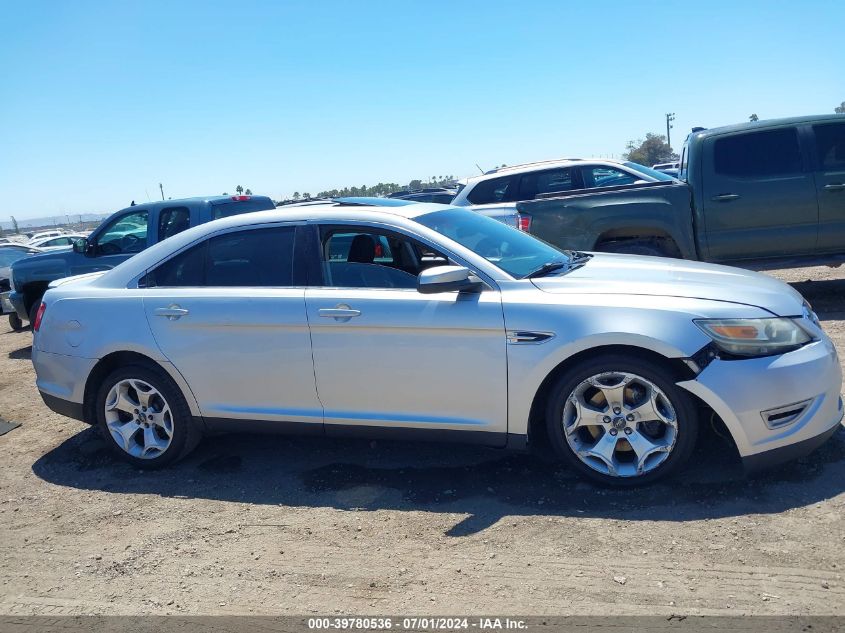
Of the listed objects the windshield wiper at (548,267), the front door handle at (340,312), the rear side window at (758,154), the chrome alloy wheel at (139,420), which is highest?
the rear side window at (758,154)

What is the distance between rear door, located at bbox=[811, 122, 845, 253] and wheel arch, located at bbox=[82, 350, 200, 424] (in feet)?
22.0

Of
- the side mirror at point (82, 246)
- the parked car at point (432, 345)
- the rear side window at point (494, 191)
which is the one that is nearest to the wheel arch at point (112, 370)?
the parked car at point (432, 345)

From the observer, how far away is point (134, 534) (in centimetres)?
405

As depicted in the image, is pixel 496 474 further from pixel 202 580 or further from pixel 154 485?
pixel 154 485

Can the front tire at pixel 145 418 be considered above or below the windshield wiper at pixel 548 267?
below

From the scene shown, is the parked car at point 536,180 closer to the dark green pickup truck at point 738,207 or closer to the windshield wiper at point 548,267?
the dark green pickup truck at point 738,207

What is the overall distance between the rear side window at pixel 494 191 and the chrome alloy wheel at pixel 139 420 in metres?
6.19

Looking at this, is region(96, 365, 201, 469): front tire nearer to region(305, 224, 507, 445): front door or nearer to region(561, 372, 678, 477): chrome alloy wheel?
region(305, 224, 507, 445): front door

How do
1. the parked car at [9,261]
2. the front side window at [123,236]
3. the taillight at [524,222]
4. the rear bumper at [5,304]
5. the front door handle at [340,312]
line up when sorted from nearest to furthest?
the front door handle at [340,312] < the taillight at [524,222] < the front side window at [123,236] < the rear bumper at [5,304] < the parked car at [9,261]

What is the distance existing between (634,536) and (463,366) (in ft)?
4.11

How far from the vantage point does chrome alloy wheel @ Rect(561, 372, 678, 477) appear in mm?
3887

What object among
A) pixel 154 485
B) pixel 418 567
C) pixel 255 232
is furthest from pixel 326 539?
pixel 255 232

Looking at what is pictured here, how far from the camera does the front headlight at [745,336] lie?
3791mm

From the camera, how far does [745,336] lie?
3805 mm
